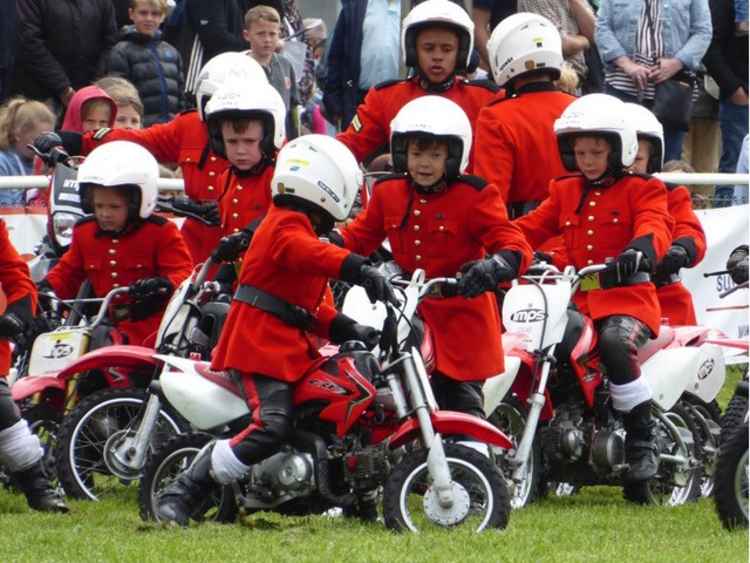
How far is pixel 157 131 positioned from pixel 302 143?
2837 mm

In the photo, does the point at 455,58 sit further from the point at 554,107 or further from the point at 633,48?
the point at 633,48

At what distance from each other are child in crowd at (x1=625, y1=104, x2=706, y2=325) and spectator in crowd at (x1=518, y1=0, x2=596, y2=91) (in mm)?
4915

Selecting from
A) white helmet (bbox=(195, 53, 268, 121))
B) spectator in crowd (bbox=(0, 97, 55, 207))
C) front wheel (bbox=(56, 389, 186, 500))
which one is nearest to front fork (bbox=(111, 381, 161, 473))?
front wheel (bbox=(56, 389, 186, 500))

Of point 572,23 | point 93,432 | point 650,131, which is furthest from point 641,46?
point 93,432

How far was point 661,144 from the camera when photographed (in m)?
11.8

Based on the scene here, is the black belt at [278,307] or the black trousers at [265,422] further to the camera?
the black belt at [278,307]

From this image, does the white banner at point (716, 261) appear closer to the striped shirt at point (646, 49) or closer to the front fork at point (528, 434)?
the striped shirt at point (646, 49)

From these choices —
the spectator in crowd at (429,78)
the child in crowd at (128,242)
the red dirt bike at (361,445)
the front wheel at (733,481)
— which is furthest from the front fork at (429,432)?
the spectator in crowd at (429,78)

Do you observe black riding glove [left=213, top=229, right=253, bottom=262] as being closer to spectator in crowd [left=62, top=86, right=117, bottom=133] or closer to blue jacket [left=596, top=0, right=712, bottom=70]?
spectator in crowd [left=62, top=86, right=117, bottom=133]

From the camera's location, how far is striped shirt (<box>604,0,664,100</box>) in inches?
637

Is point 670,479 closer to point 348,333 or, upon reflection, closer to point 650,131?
point 650,131

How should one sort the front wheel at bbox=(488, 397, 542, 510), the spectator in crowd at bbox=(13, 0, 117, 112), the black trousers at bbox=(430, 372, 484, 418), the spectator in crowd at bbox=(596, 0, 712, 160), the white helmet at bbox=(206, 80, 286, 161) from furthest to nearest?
the spectator in crowd at bbox=(596, 0, 712, 160), the spectator in crowd at bbox=(13, 0, 117, 112), the white helmet at bbox=(206, 80, 286, 161), the front wheel at bbox=(488, 397, 542, 510), the black trousers at bbox=(430, 372, 484, 418)

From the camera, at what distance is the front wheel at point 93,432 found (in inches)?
421

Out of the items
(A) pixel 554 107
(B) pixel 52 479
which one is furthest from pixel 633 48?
(B) pixel 52 479
